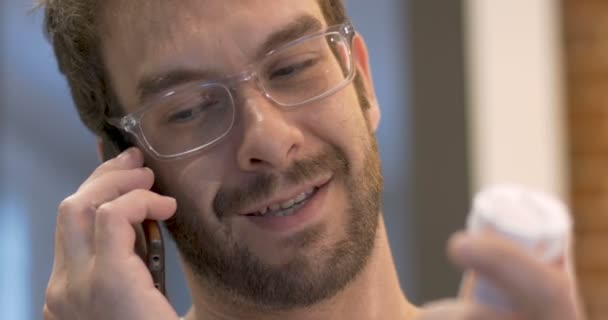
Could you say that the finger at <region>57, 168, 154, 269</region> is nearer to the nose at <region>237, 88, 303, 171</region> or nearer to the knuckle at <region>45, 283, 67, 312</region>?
the knuckle at <region>45, 283, 67, 312</region>

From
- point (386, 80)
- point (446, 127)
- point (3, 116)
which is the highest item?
point (3, 116)

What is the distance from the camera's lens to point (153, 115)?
162cm

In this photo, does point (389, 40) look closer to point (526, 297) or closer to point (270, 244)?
point (270, 244)

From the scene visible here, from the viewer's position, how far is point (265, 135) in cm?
149

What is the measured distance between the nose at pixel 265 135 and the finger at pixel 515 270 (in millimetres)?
693

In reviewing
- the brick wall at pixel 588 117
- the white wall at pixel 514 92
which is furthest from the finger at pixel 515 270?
the brick wall at pixel 588 117

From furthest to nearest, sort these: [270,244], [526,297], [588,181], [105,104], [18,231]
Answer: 1. [588,181]
2. [18,231]
3. [105,104]
4. [270,244]
5. [526,297]

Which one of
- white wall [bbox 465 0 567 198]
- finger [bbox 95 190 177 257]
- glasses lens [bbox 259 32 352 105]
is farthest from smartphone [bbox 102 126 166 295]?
white wall [bbox 465 0 567 198]

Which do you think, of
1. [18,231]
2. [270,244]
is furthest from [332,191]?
[18,231]

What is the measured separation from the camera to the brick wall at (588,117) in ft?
12.5

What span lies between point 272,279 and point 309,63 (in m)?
0.38

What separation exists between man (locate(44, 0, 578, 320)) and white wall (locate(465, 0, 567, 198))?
1.73m

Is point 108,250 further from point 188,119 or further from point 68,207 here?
point 188,119

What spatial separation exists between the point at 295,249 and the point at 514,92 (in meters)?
2.07
